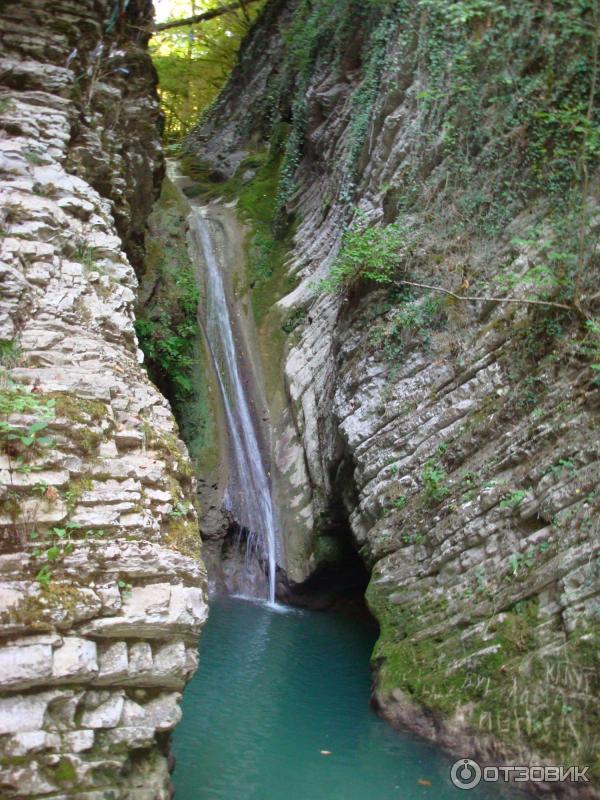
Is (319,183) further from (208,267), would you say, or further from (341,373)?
(341,373)

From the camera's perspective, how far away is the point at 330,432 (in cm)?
1067

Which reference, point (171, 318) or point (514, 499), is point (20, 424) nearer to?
point (514, 499)

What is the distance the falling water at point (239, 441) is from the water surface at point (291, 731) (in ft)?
6.41

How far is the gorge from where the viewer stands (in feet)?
14.0

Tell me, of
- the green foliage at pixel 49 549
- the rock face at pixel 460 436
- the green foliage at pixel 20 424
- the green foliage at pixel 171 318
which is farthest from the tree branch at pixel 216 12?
the green foliage at pixel 49 549

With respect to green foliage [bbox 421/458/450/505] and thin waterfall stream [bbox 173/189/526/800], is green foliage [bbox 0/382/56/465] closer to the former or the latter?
thin waterfall stream [bbox 173/189/526/800]

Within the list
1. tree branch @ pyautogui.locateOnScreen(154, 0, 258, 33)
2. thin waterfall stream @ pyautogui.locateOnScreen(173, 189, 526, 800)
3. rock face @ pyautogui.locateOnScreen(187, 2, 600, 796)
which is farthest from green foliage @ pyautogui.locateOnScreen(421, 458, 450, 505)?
tree branch @ pyautogui.locateOnScreen(154, 0, 258, 33)

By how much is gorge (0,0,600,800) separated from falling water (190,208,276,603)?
55 millimetres

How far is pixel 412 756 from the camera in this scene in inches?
244

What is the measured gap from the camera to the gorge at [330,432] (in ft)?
14.0

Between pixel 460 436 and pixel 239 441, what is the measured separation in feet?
18.7

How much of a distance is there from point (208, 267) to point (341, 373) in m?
6.45

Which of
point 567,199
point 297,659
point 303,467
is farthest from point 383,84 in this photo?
point 297,659

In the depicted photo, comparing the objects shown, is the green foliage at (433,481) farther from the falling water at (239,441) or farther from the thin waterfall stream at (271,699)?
the falling water at (239,441)
